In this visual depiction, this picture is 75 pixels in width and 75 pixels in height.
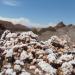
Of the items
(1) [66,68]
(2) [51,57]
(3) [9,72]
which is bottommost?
(3) [9,72]

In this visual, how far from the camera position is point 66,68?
14.2 metres

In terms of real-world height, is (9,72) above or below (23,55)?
below

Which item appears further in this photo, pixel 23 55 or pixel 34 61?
pixel 23 55

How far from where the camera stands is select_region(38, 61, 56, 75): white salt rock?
551 inches

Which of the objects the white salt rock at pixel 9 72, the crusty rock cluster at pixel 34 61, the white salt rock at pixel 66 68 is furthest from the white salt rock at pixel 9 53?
the white salt rock at pixel 66 68

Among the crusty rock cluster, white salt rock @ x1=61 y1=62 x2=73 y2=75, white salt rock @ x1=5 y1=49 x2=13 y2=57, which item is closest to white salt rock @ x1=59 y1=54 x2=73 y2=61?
the crusty rock cluster

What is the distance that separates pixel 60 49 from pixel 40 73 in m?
5.39

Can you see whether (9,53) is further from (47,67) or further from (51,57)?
(47,67)

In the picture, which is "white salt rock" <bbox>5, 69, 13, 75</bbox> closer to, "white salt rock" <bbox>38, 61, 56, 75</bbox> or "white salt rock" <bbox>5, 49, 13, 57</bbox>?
"white salt rock" <bbox>5, 49, 13, 57</bbox>

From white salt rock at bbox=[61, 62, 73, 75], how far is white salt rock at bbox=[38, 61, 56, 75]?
0.50 m

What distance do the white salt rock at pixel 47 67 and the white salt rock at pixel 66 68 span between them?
501 mm

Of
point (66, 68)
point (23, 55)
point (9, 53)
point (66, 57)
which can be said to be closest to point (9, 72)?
point (23, 55)

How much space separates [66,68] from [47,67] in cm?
96

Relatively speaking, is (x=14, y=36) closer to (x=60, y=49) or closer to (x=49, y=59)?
(x=60, y=49)
